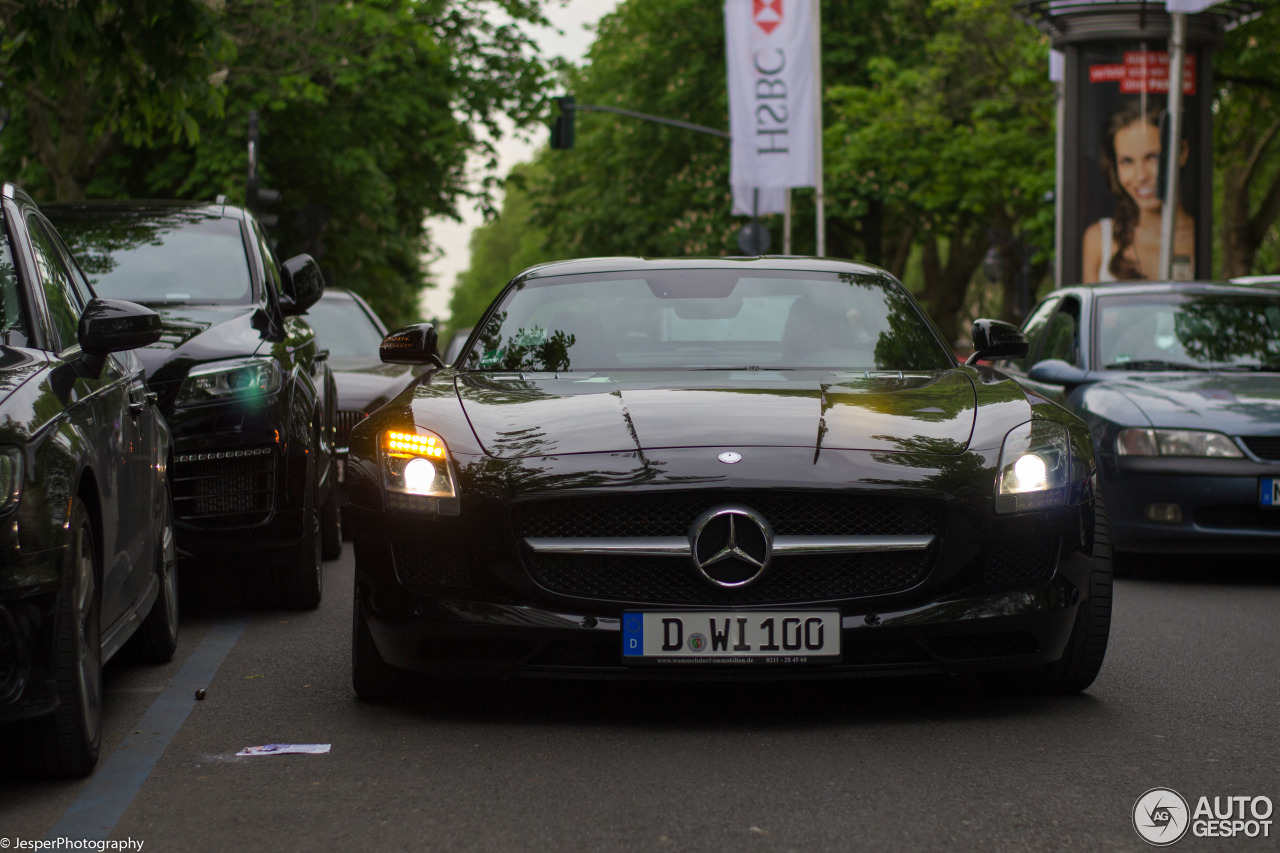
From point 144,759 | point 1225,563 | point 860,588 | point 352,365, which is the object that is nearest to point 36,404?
point 144,759

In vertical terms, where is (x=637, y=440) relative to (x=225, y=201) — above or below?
below

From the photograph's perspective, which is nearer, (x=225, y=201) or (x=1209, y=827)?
(x=1209, y=827)

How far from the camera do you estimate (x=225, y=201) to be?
9539 millimetres

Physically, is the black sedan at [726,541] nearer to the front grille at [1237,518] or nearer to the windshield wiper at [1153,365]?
the front grille at [1237,518]

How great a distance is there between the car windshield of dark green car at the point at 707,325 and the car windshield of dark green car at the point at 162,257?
2.29 m

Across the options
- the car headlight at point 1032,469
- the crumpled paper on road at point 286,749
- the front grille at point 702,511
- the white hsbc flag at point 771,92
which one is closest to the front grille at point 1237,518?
the car headlight at point 1032,469

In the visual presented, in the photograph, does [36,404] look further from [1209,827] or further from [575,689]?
[1209,827]

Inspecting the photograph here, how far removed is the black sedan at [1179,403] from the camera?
8.59 metres

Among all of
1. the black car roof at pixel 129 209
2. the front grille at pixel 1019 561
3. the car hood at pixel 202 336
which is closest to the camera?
the front grille at pixel 1019 561

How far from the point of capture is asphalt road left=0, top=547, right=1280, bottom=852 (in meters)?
4.10

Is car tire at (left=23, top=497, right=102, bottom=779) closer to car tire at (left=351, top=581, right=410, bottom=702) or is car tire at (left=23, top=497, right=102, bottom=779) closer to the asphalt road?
the asphalt road

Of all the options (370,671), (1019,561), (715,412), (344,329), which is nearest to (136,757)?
(370,671)

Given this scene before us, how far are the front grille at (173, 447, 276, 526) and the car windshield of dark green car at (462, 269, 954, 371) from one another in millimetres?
1313

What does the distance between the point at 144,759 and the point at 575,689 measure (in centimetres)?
139
